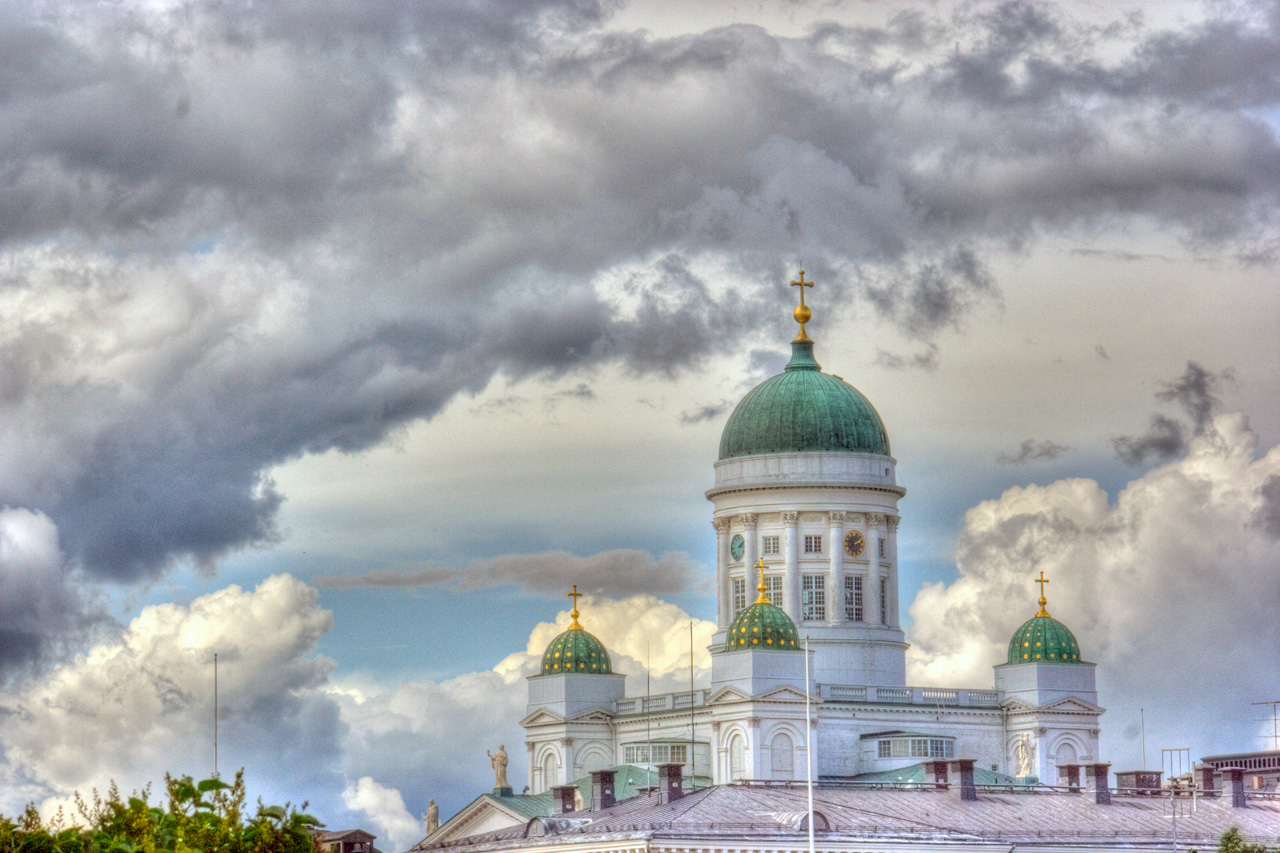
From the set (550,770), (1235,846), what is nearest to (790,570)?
(550,770)

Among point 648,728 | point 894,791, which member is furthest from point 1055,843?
point 648,728

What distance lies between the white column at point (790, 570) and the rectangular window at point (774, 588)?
336 mm

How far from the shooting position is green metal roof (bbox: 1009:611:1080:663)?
150 m

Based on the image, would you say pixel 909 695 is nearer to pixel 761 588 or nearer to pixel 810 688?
pixel 810 688

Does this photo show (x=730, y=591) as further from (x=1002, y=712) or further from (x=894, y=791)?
(x=894, y=791)

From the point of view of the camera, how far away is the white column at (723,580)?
15875 centimetres

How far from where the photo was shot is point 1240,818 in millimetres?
119438

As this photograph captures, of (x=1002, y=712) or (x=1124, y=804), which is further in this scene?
(x=1002, y=712)

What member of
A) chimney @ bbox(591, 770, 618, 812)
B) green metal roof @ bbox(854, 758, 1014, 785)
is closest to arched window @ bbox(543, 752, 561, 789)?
green metal roof @ bbox(854, 758, 1014, 785)

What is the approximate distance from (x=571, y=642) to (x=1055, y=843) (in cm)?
4879

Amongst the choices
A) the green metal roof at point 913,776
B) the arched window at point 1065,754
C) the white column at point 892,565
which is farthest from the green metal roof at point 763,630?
the arched window at point 1065,754

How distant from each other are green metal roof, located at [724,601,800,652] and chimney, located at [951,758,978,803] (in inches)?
963

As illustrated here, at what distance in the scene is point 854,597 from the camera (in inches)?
6171

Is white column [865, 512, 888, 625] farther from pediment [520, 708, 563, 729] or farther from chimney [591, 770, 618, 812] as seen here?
chimney [591, 770, 618, 812]
